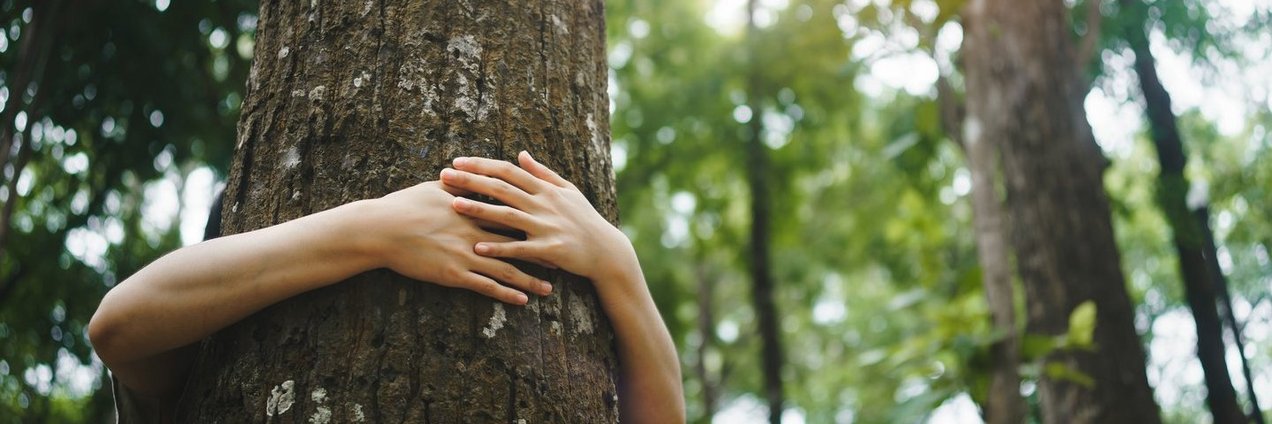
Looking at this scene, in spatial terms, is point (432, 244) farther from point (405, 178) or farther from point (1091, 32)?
point (1091, 32)

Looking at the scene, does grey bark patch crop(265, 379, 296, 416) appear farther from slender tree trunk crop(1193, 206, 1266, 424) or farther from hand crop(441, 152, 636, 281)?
slender tree trunk crop(1193, 206, 1266, 424)

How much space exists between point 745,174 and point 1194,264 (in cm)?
473

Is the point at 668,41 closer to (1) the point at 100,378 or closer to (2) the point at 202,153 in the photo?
(2) the point at 202,153

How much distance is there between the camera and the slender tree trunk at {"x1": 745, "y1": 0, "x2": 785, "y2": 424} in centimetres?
982

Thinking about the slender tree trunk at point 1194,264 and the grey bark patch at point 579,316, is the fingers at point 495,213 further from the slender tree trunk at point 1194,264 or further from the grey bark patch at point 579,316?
the slender tree trunk at point 1194,264

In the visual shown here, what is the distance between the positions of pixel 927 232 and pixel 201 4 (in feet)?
17.7

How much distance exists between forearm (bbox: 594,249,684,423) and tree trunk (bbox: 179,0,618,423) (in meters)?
0.04

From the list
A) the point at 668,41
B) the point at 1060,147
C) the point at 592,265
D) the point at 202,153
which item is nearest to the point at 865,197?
the point at 668,41

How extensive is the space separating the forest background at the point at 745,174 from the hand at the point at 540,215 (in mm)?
2449

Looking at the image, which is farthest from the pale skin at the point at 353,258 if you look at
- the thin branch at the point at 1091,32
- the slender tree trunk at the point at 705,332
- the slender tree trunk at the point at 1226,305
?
the slender tree trunk at the point at 705,332

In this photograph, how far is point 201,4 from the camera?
6.41 meters

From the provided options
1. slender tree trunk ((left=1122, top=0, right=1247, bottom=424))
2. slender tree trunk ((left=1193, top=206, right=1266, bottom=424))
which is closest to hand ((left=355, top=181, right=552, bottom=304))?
slender tree trunk ((left=1193, top=206, right=1266, bottom=424))

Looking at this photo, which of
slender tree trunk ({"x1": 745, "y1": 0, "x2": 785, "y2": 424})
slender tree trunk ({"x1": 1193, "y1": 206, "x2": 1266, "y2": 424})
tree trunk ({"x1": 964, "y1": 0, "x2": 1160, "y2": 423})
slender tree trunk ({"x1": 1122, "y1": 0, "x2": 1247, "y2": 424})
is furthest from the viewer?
slender tree trunk ({"x1": 745, "y1": 0, "x2": 785, "y2": 424})

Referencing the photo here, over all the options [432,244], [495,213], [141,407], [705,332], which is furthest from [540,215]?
[705,332]
